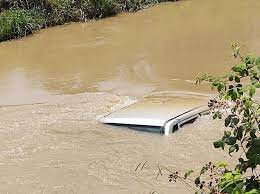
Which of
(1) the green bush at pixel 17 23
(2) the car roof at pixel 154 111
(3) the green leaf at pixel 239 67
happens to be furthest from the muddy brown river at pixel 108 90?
(3) the green leaf at pixel 239 67

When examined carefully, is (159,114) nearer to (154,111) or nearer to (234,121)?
(154,111)

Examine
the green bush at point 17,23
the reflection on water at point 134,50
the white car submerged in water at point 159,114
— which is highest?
the green bush at point 17,23

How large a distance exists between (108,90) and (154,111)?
2078 millimetres

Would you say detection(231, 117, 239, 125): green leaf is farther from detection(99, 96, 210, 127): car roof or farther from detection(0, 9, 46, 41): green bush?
Result: detection(0, 9, 46, 41): green bush

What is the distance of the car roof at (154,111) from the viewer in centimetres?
731

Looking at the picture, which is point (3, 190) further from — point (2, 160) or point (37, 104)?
point (37, 104)

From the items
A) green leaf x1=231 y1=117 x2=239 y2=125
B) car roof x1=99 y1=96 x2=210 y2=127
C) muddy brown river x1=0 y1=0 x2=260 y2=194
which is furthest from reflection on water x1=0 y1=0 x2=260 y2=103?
green leaf x1=231 y1=117 x2=239 y2=125

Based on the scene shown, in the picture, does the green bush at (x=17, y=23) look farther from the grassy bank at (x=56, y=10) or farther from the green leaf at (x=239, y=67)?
the green leaf at (x=239, y=67)

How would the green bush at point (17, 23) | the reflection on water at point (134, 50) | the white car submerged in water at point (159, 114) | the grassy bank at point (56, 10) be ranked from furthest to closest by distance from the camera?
the grassy bank at point (56, 10) → the green bush at point (17, 23) → the reflection on water at point (134, 50) → the white car submerged in water at point (159, 114)

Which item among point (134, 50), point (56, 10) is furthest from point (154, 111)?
point (56, 10)

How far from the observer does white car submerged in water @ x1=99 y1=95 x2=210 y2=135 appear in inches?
283

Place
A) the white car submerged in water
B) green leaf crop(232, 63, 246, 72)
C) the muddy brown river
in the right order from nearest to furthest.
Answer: green leaf crop(232, 63, 246, 72)
the muddy brown river
the white car submerged in water

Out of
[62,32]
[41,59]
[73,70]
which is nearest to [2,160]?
→ [73,70]

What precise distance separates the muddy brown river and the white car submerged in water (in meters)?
0.12
